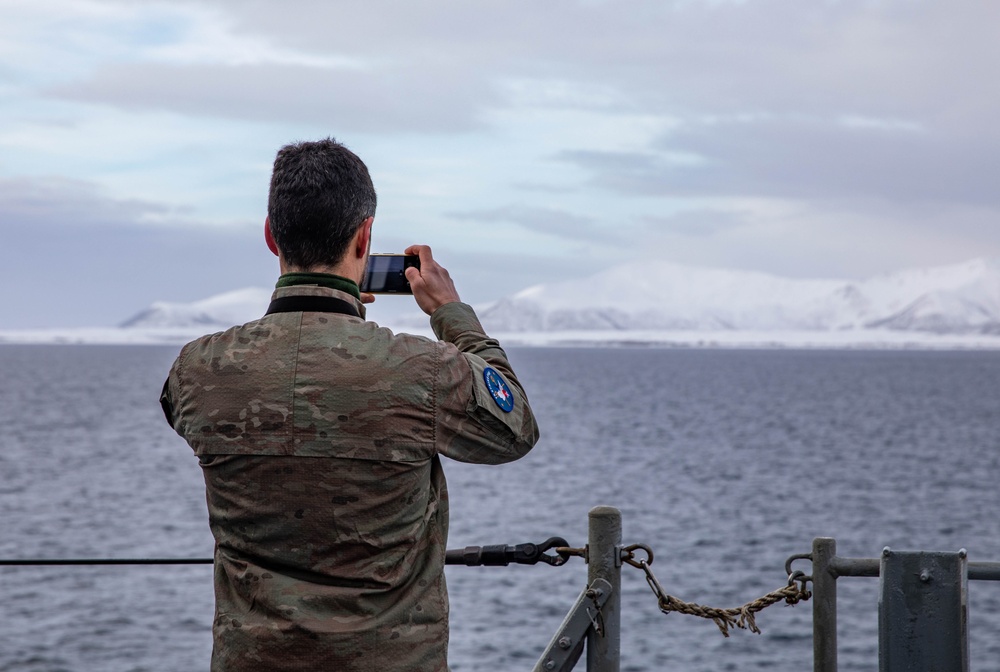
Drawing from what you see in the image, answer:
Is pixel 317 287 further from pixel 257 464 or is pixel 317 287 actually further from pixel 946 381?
pixel 946 381

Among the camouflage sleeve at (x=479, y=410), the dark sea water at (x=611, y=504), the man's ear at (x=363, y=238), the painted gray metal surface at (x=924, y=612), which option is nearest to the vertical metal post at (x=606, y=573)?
the painted gray metal surface at (x=924, y=612)

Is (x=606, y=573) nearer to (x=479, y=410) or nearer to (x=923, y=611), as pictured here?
(x=923, y=611)

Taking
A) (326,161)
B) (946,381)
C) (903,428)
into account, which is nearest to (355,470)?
(326,161)

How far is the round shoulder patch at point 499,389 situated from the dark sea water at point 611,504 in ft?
36.5

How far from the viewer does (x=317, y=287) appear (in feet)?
8.04

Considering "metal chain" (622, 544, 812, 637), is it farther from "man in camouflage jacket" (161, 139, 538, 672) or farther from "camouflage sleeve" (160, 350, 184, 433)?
"camouflage sleeve" (160, 350, 184, 433)

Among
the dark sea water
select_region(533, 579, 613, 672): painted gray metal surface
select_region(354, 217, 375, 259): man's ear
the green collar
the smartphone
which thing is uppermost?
select_region(354, 217, 375, 259): man's ear

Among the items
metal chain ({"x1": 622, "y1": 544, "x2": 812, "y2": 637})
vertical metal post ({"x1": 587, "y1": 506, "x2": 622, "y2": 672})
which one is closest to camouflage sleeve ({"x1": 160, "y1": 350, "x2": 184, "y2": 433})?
vertical metal post ({"x1": 587, "y1": 506, "x2": 622, "y2": 672})

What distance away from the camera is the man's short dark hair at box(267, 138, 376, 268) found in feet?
7.87

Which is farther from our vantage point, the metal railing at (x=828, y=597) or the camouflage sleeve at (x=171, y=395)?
the metal railing at (x=828, y=597)

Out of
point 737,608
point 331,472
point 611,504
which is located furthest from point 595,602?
point 611,504

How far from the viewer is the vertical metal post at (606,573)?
12.4 ft

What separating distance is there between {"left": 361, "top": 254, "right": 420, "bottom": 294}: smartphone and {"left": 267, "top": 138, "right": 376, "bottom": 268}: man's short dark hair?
0.32 metres

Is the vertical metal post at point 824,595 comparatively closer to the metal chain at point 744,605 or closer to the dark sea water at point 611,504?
the metal chain at point 744,605
